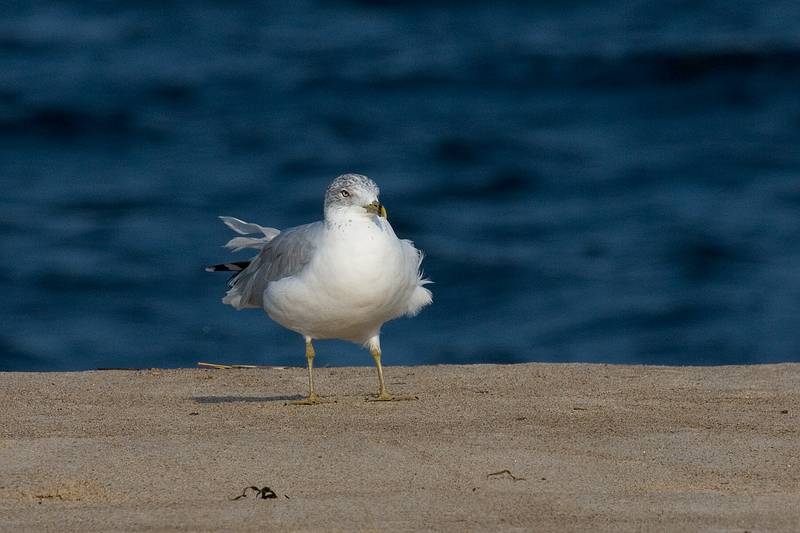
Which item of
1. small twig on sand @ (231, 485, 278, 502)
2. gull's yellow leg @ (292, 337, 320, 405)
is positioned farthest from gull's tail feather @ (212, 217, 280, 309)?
small twig on sand @ (231, 485, 278, 502)

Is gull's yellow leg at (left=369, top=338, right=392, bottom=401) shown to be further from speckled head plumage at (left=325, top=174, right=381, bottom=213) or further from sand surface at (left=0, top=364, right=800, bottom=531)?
speckled head plumage at (left=325, top=174, right=381, bottom=213)

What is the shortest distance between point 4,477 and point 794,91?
55.8 ft

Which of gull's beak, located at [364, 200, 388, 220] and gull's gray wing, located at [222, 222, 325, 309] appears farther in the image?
gull's gray wing, located at [222, 222, 325, 309]

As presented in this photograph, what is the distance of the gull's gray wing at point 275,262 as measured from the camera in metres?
6.88

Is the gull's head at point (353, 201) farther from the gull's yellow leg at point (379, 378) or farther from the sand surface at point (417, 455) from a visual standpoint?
the sand surface at point (417, 455)

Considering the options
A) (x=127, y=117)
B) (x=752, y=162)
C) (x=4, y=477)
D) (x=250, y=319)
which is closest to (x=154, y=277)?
(x=250, y=319)

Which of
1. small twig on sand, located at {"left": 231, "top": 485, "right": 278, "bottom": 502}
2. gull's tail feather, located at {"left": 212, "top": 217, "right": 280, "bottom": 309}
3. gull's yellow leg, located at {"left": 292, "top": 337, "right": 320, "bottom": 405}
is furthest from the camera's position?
gull's tail feather, located at {"left": 212, "top": 217, "right": 280, "bottom": 309}

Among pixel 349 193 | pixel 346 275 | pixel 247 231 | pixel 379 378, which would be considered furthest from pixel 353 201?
pixel 247 231

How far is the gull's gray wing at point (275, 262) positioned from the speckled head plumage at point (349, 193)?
0.17 meters

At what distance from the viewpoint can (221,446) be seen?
17.7ft

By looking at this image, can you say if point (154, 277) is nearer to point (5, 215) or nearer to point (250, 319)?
point (250, 319)

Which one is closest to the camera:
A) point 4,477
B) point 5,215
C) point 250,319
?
point 4,477

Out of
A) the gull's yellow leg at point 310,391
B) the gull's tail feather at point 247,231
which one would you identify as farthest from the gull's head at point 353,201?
the gull's tail feather at point 247,231

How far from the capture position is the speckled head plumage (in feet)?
22.0
